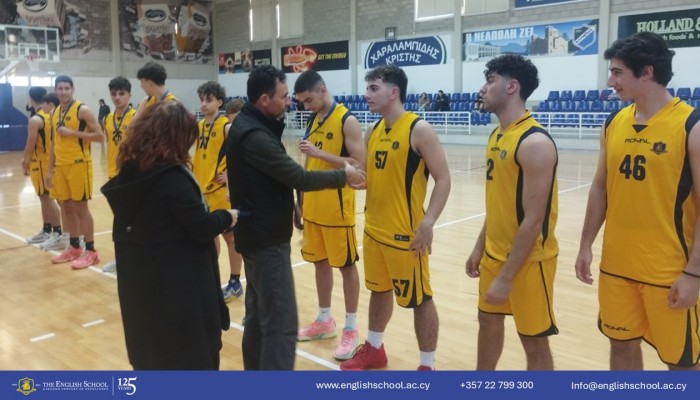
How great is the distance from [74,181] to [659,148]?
567 centimetres

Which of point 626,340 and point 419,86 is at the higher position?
point 419,86

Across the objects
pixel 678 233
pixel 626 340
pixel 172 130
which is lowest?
pixel 626 340

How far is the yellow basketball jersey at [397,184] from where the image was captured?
333 cm

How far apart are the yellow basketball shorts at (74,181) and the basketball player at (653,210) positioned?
540 cm

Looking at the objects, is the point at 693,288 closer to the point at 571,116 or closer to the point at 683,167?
the point at 683,167

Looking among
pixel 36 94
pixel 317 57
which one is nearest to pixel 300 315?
pixel 36 94

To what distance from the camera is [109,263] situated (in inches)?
245

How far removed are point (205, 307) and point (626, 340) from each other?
1.80 metres

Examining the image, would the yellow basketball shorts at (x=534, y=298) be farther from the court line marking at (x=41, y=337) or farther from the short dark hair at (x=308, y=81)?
the court line marking at (x=41, y=337)

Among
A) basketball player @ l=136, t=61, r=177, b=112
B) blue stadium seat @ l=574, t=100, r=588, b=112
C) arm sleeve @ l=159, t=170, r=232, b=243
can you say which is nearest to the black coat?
arm sleeve @ l=159, t=170, r=232, b=243

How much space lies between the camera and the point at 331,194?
4.04 m

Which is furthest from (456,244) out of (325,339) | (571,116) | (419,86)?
(419,86)

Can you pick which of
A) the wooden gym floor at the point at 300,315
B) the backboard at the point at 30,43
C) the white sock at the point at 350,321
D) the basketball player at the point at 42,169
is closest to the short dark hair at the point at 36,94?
the basketball player at the point at 42,169

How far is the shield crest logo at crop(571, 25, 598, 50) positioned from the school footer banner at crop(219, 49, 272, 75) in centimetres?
1428
